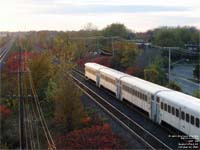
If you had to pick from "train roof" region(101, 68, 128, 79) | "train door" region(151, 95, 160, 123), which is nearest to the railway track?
"train door" region(151, 95, 160, 123)

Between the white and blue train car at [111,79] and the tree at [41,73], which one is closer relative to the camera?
the white and blue train car at [111,79]

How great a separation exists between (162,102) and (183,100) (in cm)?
232

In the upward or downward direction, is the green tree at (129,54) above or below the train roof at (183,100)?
below

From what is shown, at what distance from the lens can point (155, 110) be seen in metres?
23.8

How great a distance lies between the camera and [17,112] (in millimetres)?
31641

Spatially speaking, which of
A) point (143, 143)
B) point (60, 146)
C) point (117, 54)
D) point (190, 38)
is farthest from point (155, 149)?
point (190, 38)

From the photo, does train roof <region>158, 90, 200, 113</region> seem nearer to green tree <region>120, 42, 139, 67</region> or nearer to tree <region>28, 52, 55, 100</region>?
tree <region>28, 52, 55, 100</region>

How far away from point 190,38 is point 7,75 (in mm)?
51836

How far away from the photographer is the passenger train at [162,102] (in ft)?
61.6

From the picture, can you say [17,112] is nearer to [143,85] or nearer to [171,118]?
[143,85]

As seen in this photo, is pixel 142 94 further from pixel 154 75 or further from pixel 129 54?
pixel 129 54

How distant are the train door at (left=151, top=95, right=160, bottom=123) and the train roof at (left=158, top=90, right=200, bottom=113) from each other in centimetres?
77

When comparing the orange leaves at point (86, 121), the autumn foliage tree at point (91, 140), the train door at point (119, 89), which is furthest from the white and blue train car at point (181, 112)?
the train door at point (119, 89)

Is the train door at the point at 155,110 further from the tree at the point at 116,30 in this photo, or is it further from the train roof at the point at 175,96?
the tree at the point at 116,30
